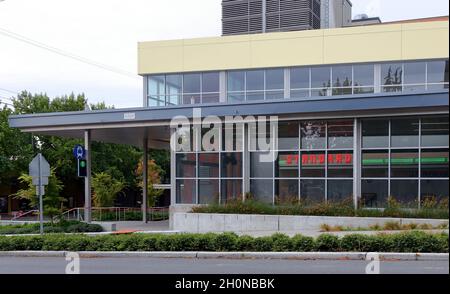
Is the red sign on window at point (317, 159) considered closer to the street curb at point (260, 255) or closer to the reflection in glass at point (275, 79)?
the street curb at point (260, 255)

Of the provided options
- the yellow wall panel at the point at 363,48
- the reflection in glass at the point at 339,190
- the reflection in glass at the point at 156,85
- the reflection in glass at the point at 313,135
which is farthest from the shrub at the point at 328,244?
the reflection in glass at the point at 156,85

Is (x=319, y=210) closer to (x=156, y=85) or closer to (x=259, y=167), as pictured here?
(x=259, y=167)

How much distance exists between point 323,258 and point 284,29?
2855cm

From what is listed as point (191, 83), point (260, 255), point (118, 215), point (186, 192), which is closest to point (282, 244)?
point (260, 255)

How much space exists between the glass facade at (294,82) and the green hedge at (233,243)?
15.8 m

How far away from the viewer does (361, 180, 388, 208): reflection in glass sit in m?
20.9

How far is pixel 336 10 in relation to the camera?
145 feet

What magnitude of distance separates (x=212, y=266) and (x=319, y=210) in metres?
8.59

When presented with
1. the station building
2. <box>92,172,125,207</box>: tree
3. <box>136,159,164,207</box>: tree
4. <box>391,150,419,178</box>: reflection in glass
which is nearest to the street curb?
the station building

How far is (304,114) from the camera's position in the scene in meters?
21.9

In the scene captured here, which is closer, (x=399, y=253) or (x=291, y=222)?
(x=399, y=253)

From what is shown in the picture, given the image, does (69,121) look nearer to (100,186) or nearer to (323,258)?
(100,186)

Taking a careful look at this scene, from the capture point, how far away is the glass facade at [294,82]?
31406mm
